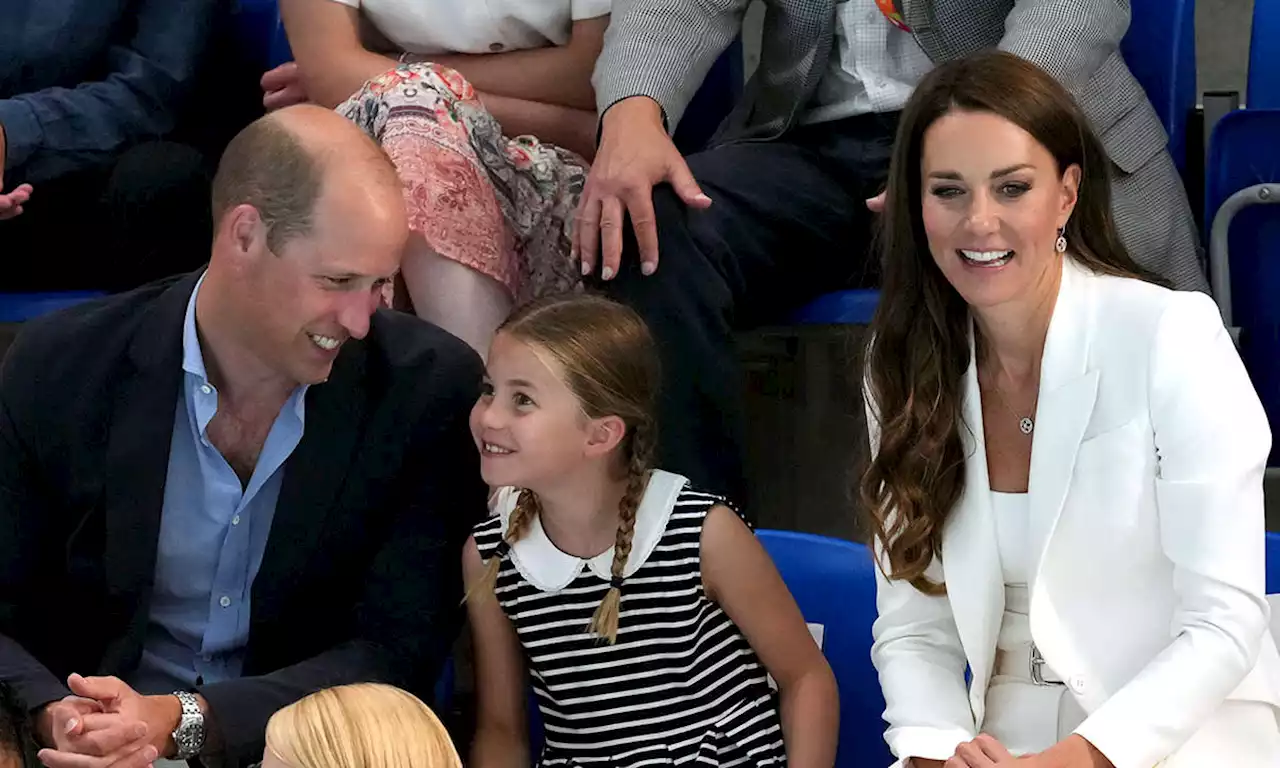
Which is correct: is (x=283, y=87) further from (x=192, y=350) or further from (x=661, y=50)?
(x=192, y=350)

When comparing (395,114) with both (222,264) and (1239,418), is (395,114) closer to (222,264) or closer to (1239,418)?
(222,264)

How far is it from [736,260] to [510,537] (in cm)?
55

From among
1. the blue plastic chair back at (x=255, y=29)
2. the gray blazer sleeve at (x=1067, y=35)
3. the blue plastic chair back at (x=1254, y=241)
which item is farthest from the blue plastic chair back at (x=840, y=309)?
the blue plastic chair back at (x=255, y=29)

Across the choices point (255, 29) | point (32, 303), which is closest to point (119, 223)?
point (32, 303)

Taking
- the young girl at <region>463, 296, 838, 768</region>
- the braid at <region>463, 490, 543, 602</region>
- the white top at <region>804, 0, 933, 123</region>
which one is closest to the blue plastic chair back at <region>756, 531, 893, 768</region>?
the young girl at <region>463, 296, 838, 768</region>

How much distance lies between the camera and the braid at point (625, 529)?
6.22 ft

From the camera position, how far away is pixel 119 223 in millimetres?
2576

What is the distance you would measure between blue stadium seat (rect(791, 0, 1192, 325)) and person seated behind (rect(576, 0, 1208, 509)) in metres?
0.21

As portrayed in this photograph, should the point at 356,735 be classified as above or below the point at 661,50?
below

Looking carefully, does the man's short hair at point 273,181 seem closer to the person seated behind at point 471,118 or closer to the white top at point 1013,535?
the person seated behind at point 471,118

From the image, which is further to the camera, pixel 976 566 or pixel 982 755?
pixel 976 566

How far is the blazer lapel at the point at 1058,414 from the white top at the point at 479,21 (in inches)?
43.7

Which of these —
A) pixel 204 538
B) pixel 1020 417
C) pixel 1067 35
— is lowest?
pixel 204 538

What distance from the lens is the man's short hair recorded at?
6.26 feet
